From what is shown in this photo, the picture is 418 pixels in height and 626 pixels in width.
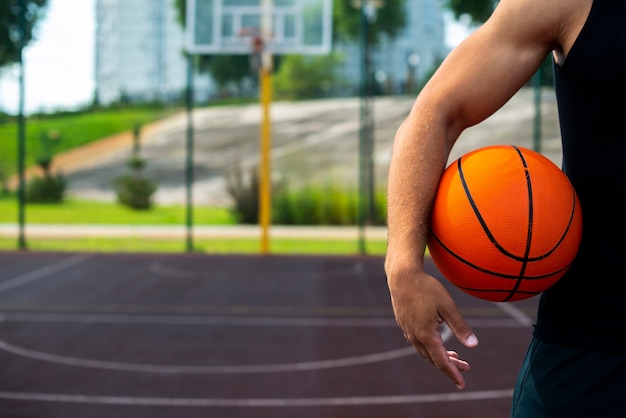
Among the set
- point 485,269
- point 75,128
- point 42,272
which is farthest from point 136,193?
point 485,269

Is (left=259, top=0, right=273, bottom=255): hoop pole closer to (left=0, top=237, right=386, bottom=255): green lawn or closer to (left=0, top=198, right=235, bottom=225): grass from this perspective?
(left=0, top=237, right=386, bottom=255): green lawn

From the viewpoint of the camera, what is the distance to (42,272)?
380 inches

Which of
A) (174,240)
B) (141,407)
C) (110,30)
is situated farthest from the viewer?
(110,30)

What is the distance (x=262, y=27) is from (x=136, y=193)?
8.03m

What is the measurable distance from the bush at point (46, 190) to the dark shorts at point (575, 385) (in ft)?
56.4

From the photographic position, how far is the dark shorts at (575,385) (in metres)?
1.51

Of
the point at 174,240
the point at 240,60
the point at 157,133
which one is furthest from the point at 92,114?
the point at 240,60

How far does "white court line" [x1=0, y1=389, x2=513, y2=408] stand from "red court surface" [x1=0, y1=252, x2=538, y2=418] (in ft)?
0.03

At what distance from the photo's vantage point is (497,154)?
1.62 m

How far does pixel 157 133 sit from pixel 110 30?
70539 millimetres

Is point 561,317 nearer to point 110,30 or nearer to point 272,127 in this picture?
point 272,127

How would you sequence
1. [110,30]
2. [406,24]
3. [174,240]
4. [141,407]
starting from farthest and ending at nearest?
[110,30], [406,24], [174,240], [141,407]

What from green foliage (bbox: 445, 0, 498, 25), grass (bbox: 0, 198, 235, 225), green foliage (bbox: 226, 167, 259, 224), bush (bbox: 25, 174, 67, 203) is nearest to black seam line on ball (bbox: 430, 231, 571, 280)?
green foliage (bbox: 226, 167, 259, 224)

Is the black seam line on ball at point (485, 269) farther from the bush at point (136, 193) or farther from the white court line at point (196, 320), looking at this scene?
the bush at point (136, 193)
